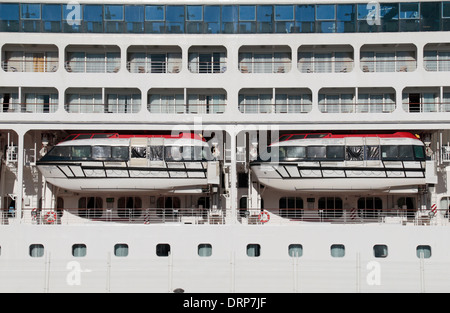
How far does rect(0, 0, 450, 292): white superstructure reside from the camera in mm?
18578

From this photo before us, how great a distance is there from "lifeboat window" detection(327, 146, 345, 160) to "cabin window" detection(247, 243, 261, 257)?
409cm

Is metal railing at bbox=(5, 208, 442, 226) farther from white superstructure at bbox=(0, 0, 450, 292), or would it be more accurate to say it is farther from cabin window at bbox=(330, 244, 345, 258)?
cabin window at bbox=(330, 244, 345, 258)

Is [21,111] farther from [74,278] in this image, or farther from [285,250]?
[285,250]

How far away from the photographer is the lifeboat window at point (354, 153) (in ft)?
66.7

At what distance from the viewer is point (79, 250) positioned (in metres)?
19.4

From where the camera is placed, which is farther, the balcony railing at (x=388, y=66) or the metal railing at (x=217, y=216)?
the balcony railing at (x=388, y=66)

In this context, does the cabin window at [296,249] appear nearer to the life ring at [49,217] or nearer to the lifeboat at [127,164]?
the lifeboat at [127,164]

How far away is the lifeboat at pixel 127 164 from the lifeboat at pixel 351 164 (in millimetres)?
2752

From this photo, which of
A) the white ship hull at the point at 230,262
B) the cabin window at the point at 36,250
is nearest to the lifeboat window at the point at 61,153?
the white ship hull at the point at 230,262

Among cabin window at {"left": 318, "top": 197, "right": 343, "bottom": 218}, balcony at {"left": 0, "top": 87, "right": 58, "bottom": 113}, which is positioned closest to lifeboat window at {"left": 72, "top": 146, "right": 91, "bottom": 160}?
balcony at {"left": 0, "top": 87, "right": 58, "bottom": 113}

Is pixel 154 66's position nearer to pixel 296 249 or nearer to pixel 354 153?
pixel 354 153

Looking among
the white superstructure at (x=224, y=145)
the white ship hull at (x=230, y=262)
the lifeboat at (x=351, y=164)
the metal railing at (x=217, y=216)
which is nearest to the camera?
the white ship hull at (x=230, y=262)
